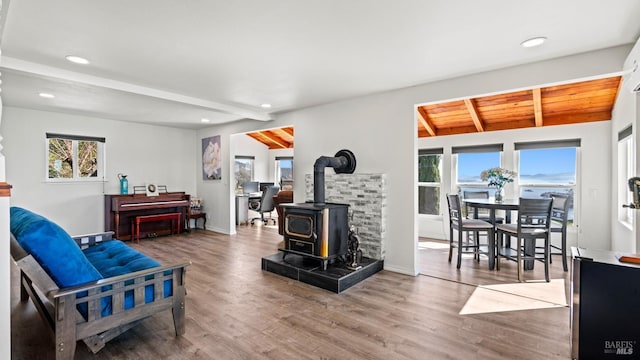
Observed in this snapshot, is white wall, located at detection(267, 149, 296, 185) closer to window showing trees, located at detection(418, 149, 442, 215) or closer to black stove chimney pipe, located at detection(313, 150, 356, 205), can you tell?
window showing trees, located at detection(418, 149, 442, 215)

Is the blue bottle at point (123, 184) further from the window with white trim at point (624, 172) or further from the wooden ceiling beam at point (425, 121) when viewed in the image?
the window with white trim at point (624, 172)

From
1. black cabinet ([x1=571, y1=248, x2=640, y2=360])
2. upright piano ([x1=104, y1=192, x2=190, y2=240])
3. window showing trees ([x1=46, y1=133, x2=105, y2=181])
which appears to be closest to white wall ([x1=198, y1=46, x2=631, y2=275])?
black cabinet ([x1=571, y1=248, x2=640, y2=360])

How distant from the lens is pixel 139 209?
6.05 m

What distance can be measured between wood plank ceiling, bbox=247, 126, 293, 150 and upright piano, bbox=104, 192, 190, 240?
2760 millimetres

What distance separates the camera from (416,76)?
3551 mm

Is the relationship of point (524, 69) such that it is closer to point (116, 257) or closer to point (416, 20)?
point (416, 20)

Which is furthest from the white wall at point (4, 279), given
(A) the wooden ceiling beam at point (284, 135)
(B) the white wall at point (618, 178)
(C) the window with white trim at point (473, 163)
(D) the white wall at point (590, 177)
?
(A) the wooden ceiling beam at point (284, 135)

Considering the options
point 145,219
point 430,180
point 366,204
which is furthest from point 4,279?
point 430,180

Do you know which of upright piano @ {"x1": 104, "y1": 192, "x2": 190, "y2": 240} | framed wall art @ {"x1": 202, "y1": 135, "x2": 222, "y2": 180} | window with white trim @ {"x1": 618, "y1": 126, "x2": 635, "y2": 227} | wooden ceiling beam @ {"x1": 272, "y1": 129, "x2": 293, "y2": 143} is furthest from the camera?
wooden ceiling beam @ {"x1": 272, "y1": 129, "x2": 293, "y2": 143}

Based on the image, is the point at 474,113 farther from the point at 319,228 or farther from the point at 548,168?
the point at 319,228

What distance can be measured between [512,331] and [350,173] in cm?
264

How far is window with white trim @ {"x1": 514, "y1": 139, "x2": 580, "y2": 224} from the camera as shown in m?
4.93

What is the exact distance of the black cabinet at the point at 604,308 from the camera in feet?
5.78

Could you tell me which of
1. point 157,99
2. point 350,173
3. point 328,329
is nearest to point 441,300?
point 328,329
